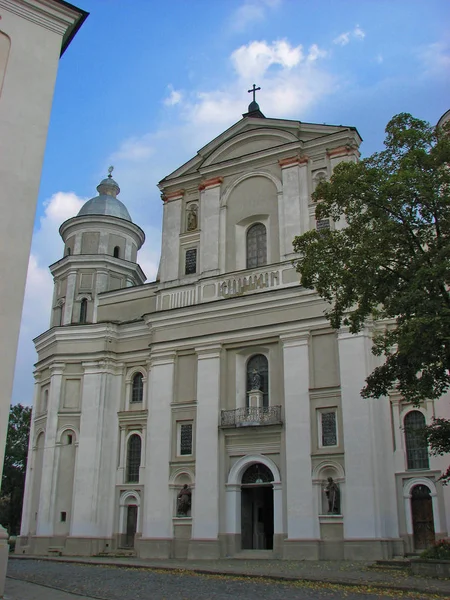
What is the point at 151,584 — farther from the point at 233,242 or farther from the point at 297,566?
the point at 233,242

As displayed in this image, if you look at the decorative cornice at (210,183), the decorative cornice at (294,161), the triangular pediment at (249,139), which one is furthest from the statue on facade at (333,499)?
the triangular pediment at (249,139)

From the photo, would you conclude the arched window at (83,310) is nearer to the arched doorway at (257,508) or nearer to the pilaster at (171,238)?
the pilaster at (171,238)

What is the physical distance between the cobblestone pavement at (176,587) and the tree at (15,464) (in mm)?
27837

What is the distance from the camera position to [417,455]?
2325 centimetres

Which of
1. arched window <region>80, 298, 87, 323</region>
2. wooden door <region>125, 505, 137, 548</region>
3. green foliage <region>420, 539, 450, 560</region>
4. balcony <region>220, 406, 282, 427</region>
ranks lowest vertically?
green foliage <region>420, 539, 450, 560</region>

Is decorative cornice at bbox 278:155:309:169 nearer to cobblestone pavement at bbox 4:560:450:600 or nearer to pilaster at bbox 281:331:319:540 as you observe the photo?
pilaster at bbox 281:331:319:540

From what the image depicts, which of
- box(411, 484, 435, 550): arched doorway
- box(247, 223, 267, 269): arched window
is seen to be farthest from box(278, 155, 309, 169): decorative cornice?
box(411, 484, 435, 550): arched doorway

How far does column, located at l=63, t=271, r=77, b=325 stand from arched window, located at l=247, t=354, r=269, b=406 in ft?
34.1

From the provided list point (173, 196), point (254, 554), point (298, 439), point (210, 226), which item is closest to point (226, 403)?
point (298, 439)

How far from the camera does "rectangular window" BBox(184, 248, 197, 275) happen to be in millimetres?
29645

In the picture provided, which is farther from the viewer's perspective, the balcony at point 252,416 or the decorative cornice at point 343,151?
the decorative cornice at point 343,151

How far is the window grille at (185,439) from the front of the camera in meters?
26.8

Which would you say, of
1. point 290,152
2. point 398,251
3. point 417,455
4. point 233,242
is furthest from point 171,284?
point 398,251

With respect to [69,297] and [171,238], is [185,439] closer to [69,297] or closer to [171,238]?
[171,238]
